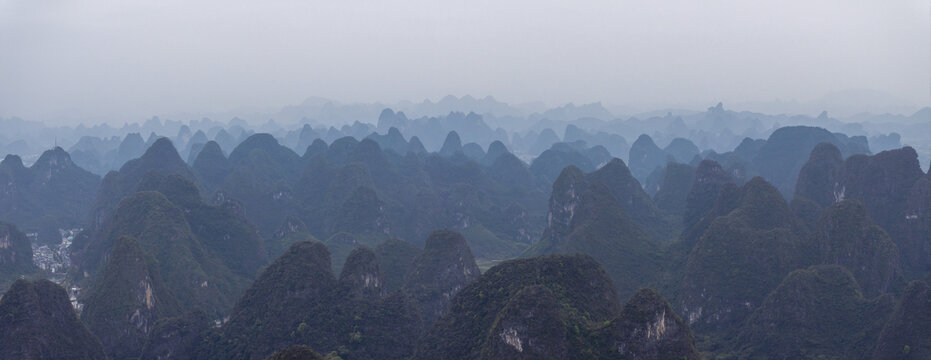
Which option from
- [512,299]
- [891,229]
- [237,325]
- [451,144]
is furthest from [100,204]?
[451,144]

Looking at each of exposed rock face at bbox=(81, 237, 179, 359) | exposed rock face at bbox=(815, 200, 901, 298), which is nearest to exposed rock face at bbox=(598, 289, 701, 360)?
exposed rock face at bbox=(815, 200, 901, 298)

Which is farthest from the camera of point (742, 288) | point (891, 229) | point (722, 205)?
point (722, 205)

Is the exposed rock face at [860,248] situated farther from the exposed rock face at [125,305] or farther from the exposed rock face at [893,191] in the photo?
the exposed rock face at [125,305]

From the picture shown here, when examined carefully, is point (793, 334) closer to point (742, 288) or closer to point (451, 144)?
point (742, 288)

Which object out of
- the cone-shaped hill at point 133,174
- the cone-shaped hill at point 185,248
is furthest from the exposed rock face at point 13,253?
the cone-shaped hill at point 133,174

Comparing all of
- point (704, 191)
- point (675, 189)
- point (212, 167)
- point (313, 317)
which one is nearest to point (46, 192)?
point (212, 167)

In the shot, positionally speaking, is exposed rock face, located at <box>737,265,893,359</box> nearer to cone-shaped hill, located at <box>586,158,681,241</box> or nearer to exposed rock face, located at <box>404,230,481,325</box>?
exposed rock face, located at <box>404,230,481,325</box>
